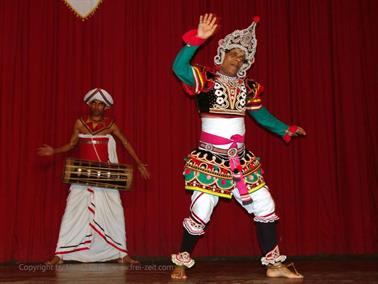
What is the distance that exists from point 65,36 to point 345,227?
3134mm

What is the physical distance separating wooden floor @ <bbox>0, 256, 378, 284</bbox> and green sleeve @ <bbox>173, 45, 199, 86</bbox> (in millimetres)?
1225

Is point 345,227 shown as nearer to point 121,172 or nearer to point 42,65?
point 121,172

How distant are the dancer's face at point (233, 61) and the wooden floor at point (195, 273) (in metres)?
1.33

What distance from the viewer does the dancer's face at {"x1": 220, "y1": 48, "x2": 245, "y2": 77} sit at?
10.6 feet

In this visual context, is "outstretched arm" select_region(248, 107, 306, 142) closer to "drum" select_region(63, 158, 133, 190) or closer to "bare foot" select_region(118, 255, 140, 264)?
"drum" select_region(63, 158, 133, 190)

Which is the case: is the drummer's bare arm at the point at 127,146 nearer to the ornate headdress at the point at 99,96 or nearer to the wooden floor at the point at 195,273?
the ornate headdress at the point at 99,96

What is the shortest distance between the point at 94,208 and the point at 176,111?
3.80ft

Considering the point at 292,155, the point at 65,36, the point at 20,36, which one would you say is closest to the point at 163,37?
the point at 65,36

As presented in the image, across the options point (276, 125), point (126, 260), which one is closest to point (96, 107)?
point (126, 260)

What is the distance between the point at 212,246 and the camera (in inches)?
173

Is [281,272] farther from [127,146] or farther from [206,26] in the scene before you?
[127,146]

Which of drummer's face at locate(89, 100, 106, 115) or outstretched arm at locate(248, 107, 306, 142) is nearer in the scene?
outstretched arm at locate(248, 107, 306, 142)

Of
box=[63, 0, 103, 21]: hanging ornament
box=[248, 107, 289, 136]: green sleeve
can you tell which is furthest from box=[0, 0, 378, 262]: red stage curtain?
box=[248, 107, 289, 136]: green sleeve

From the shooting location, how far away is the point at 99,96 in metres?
4.05
